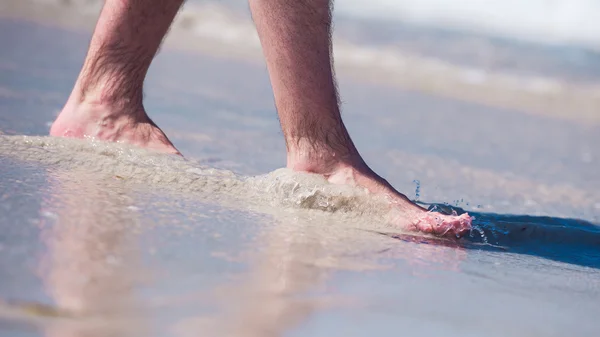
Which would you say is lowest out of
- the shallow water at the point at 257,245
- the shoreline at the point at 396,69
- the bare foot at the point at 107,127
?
the shallow water at the point at 257,245

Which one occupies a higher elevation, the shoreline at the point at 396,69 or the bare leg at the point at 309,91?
the shoreline at the point at 396,69

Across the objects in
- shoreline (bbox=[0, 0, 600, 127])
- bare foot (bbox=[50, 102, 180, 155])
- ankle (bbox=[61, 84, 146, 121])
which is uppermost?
shoreline (bbox=[0, 0, 600, 127])

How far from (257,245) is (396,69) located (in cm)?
603

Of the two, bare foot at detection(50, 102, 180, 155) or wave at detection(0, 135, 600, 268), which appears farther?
bare foot at detection(50, 102, 180, 155)

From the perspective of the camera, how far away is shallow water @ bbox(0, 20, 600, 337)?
45.1 inches

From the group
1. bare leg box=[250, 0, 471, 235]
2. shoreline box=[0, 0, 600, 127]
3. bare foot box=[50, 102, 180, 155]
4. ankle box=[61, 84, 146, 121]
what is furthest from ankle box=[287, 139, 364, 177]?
shoreline box=[0, 0, 600, 127]

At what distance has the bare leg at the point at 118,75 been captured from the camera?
7.77ft

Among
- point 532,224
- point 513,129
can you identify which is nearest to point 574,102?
point 513,129

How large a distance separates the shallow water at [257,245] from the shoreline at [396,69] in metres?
3.20

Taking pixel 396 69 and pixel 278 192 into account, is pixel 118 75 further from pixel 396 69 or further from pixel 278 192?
pixel 396 69

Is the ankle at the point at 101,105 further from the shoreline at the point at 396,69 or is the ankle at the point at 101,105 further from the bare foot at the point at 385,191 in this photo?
the shoreline at the point at 396,69

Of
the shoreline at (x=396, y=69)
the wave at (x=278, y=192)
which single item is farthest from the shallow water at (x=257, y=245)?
the shoreline at (x=396, y=69)

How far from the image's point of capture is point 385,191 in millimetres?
2094

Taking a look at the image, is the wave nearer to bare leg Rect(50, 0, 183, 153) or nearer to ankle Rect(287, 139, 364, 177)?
ankle Rect(287, 139, 364, 177)
